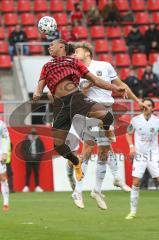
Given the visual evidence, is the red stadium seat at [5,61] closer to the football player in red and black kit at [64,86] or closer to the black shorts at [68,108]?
the football player in red and black kit at [64,86]

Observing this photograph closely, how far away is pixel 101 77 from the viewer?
15031 millimetres

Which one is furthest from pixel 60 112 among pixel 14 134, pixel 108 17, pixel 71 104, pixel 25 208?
pixel 108 17

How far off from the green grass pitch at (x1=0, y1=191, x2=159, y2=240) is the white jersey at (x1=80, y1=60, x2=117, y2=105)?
2273 millimetres

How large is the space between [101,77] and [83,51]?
577mm

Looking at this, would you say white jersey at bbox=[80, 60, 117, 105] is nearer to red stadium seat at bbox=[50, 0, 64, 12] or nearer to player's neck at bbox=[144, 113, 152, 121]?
player's neck at bbox=[144, 113, 152, 121]

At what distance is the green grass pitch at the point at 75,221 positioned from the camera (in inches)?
516

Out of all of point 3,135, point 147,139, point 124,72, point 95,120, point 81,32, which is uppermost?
point 95,120

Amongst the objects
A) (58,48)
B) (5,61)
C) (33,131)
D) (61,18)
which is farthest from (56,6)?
(58,48)

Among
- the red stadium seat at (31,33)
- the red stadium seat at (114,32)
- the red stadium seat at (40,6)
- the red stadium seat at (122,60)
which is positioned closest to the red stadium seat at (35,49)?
the red stadium seat at (31,33)

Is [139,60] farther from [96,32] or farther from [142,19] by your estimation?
[142,19]

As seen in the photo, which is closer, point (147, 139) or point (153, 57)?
point (147, 139)

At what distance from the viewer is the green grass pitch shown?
13109 mm

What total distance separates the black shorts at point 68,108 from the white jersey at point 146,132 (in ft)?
15.6

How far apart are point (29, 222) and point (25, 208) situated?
11.1ft
